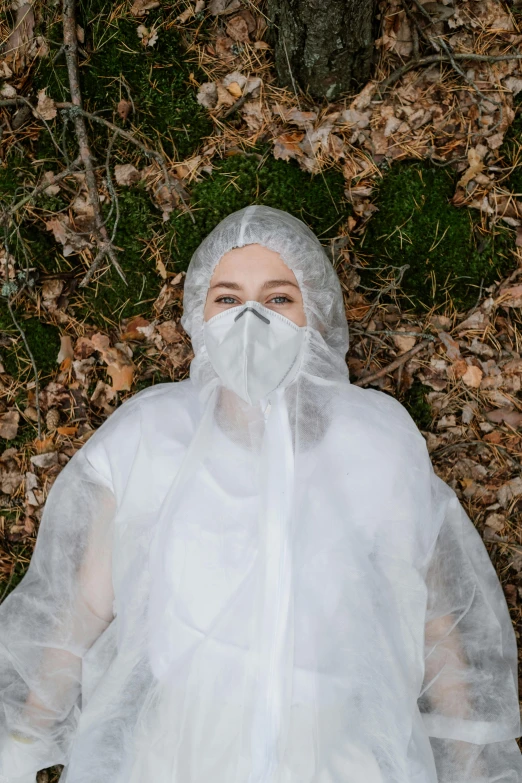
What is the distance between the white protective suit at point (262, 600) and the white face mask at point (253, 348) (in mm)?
98

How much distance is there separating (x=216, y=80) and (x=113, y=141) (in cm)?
70

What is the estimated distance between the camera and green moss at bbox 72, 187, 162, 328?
3.93 metres

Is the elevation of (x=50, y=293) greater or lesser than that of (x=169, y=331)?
greater

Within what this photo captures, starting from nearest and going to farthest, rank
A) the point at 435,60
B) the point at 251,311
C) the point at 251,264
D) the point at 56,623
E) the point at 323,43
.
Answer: the point at 251,311 < the point at 251,264 < the point at 56,623 < the point at 323,43 < the point at 435,60

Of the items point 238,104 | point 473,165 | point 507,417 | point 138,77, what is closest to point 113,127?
point 138,77

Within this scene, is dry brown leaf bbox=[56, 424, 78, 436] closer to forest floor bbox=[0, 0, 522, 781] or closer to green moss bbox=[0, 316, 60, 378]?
forest floor bbox=[0, 0, 522, 781]

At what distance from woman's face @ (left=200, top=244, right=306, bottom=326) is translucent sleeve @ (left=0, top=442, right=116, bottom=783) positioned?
3.53 ft

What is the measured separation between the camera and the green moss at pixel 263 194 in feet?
12.6

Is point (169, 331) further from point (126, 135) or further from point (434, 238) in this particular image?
point (434, 238)

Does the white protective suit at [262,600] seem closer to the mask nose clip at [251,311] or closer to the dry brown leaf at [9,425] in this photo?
the mask nose clip at [251,311]

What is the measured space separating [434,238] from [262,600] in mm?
2259

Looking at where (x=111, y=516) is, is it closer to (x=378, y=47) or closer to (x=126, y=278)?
(x=126, y=278)

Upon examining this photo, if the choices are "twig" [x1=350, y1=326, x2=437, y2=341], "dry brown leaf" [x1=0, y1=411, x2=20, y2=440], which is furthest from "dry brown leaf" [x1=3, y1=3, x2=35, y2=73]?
"twig" [x1=350, y1=326, x2=437, y2=341]

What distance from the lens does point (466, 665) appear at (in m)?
3.22
